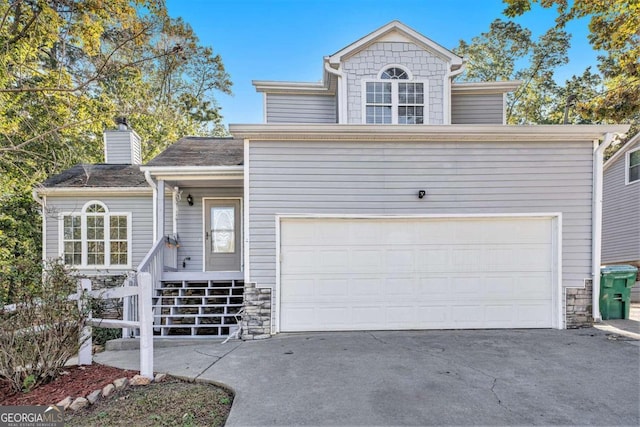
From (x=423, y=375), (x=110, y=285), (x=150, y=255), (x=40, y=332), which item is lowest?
(x=110, y=285)

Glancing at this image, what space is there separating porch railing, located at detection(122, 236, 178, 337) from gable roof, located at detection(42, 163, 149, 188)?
7.10 feet

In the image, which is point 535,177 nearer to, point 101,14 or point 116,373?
point 116,373

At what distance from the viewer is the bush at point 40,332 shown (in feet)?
11.1

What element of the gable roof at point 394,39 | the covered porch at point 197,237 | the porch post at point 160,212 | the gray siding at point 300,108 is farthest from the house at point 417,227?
the gray siding at point 300,108

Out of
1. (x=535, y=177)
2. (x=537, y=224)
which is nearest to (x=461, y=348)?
(x=537, y=224)

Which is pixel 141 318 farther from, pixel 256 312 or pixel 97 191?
pixel 97 191

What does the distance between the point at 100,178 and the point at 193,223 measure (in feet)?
10.1

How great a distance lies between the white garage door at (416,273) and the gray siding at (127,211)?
4.70 metres

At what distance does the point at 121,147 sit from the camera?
10070 mm

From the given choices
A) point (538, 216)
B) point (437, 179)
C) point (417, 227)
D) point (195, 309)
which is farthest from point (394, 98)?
point (195, 309)

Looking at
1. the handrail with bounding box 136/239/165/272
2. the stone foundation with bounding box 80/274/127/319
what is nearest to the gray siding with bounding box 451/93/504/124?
the handrail with bounding box 136/239/165/272

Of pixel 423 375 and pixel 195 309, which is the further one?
pixel 195 309

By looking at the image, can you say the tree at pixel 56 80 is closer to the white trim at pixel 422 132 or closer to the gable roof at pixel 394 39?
the white trim at pixel 422 132

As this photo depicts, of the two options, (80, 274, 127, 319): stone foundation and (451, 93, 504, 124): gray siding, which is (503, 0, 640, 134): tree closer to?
(451, 93, 504, 124): gray siding
